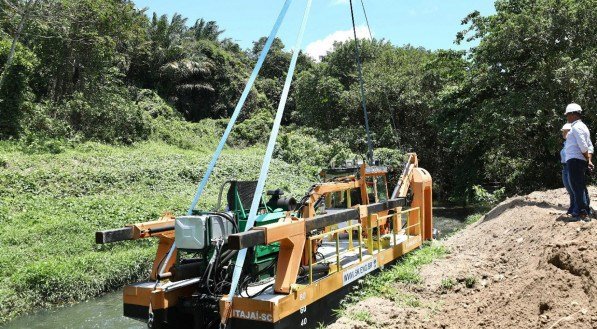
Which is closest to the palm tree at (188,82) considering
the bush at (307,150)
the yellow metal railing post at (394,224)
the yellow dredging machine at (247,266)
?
the bush at (307,150)

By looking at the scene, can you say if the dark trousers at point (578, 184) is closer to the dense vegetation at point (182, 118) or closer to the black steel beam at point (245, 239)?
the black steel beam at point (245, 239)

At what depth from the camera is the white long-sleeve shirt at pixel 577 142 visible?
6.63 metres

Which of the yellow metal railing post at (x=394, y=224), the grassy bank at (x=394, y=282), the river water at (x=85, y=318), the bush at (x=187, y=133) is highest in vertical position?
the bush at (x=187, y=133)

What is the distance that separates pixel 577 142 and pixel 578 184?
1.96 feet

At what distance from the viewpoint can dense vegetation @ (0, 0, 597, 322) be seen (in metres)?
13.5

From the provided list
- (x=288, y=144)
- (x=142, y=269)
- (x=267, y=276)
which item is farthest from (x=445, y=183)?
(x=267, y=276)

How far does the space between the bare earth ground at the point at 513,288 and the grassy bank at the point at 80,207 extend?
7.36 m

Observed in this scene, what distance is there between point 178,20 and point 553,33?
3778cm

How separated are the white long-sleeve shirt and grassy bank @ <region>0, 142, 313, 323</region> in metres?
9.79

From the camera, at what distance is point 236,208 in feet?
22.4

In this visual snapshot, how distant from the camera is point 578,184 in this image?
21.9 feet

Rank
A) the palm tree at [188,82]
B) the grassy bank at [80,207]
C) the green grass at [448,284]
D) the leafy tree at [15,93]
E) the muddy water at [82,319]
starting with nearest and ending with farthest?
1. the green grass at [448,284]
2. the muddy water at [82,319]
3. the grassy bank at [80,207]
4. the leafy tree at [15,93]
5. the palm tree at [188,82]

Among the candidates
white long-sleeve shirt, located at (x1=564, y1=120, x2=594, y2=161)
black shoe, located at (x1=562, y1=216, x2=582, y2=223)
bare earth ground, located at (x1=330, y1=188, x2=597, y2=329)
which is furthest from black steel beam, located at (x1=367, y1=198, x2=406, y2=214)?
white long-sleeve shirt, located at (x1=564, y1=120, x2=594, y2=161)

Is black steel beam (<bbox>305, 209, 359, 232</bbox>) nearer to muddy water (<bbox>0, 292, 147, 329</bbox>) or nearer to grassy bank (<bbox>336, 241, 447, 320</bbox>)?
grassy bank (<bbox>336, 241, 447, 320</bbox>)
